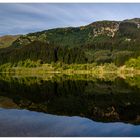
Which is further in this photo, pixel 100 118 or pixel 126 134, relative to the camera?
pixel 100 118

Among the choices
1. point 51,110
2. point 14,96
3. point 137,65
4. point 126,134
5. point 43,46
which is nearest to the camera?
point 126,134

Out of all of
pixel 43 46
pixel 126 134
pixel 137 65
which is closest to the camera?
pixel 126 134

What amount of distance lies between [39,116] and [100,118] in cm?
335

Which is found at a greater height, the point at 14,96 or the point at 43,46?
the point at 43,46

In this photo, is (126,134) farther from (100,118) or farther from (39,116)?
(39,116)

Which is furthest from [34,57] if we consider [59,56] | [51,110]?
[51,110]

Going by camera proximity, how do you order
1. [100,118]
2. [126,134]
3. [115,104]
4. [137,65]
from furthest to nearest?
[137,65]
[115,104]
[100,118]
[126,134]

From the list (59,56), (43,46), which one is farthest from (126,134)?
(43,46)

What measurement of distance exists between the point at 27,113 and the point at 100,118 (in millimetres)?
4694

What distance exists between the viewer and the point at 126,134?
16.4 m

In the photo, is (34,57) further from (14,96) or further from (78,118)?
(78,118)

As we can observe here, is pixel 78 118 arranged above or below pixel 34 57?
below

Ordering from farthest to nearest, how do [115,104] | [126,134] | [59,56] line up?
1. [59,56]
2. [115,104]
3. [126,134]
